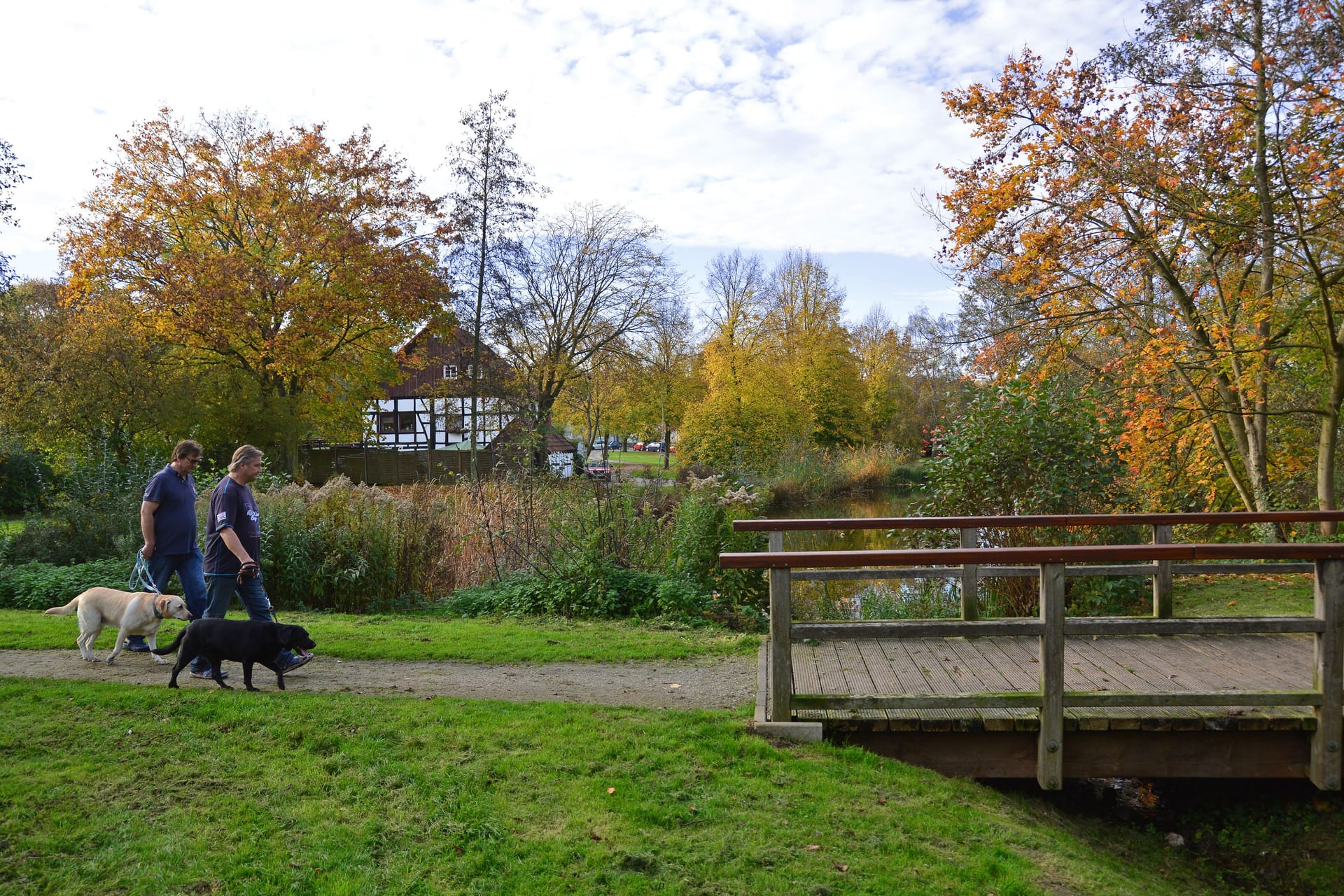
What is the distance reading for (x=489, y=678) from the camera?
21.1 ft

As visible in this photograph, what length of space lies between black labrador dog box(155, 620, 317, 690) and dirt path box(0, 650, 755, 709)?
24 centimetres

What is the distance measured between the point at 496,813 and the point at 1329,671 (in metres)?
4.53

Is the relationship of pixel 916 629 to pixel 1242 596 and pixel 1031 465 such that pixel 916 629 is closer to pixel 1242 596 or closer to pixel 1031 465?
pixel 1031 465

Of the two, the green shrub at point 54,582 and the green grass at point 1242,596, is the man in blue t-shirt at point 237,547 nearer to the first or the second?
the green shrub at point 54,582

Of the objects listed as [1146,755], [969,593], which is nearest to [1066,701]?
[1146,755]

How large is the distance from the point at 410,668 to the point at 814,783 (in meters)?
3.65

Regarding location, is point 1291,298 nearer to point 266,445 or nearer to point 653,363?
point 266,445

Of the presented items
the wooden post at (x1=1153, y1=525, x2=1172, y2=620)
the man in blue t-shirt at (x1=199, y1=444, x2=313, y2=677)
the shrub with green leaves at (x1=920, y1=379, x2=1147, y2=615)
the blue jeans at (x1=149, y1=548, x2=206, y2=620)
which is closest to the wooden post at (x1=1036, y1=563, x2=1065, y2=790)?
the wooden post at (x1=1153, y1=525, x2=1172, y2=620)

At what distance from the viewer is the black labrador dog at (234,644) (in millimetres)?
5715

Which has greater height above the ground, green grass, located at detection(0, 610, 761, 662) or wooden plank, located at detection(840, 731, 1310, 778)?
green grass, located at detection(0, 610, 761, 662)

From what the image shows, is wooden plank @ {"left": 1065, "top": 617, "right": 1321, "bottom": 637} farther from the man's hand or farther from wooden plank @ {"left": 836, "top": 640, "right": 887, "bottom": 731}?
the man's hand

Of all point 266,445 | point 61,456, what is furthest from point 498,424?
point 61,456

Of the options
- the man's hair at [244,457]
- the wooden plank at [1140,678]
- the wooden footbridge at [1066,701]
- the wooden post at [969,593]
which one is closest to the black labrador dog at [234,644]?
the man's hair at [244,457]

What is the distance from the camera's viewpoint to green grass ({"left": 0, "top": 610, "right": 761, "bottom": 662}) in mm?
7137
